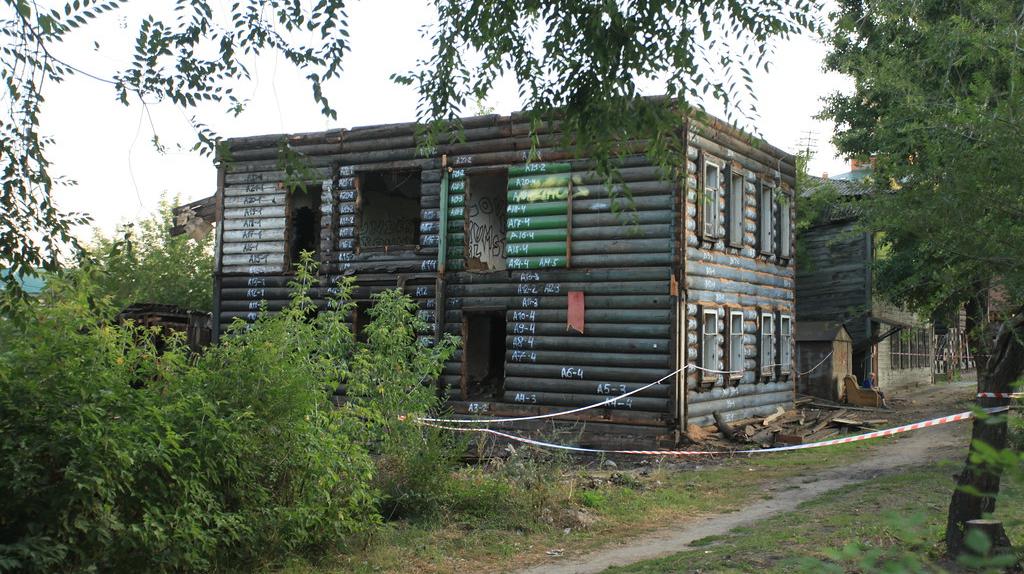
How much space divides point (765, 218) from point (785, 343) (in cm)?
333

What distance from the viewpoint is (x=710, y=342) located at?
18.9 m

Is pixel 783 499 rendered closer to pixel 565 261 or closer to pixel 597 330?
pixel 597 330

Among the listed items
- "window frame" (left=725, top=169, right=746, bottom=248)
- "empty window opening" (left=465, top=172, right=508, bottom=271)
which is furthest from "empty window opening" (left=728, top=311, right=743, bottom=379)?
"empty window opening" (left=465, top=172, right=508, bottom=271)

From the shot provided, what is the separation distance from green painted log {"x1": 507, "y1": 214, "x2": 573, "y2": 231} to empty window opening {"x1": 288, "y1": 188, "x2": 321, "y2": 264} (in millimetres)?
5434

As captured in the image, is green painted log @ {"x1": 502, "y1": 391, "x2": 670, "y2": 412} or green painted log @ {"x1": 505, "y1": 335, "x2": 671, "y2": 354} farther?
green painted log @ {"x1": 505, "y1": 335, "x2": 671, "y2": 354}

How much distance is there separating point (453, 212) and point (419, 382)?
927cm

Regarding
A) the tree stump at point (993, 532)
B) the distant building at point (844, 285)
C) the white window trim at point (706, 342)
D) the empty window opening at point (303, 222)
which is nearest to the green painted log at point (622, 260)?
the white window trim at point (706, 342)

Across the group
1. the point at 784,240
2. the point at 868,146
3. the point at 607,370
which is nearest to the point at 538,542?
the point at 607,370

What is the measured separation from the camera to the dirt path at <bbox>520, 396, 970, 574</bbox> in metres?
8.86

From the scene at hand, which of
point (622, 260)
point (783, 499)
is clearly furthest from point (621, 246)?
point (783, 499)

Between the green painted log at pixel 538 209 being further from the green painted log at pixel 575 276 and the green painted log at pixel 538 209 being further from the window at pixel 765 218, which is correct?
the window at pixel 765 218

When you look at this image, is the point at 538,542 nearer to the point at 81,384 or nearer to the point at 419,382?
the point at 419,382

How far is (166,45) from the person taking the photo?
694 cm

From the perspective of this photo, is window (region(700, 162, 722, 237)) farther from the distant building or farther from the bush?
the distant building
